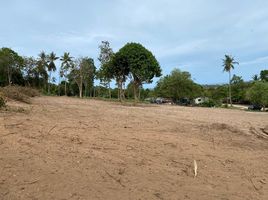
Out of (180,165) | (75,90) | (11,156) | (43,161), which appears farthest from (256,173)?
(75,90)

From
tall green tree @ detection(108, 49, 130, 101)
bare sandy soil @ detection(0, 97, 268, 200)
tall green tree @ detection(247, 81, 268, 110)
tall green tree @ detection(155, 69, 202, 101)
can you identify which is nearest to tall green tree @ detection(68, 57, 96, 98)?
tall green tree @ detection(155, 69, 202, 101)

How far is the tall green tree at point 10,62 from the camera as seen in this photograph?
57.8m

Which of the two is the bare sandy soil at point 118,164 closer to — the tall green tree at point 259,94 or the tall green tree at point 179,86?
the tall green tree at point 179,86

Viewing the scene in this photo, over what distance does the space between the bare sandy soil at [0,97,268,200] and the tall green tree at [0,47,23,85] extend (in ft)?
172

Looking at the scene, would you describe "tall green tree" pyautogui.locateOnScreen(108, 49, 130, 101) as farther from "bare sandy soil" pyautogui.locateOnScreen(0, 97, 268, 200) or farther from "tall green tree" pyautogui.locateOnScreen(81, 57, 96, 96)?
"tall green tree" pyautogui.locateOnScreen(81, 57, 96, 96)

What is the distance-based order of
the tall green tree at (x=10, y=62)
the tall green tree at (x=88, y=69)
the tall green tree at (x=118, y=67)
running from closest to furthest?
1. the tall green tree at (x=118, y=67)
2. the tall green tree at (x=10, y=62)
3. the tall green tree at (x=88, y=69)

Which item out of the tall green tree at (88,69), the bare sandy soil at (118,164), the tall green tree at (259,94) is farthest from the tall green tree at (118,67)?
the tall green tree at (259,94)

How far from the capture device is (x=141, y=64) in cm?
3094

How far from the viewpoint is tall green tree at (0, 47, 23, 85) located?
190ft

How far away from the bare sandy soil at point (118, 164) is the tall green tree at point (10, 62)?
172 feet

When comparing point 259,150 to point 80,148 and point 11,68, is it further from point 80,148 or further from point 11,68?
point 11,68

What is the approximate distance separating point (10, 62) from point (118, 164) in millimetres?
57608

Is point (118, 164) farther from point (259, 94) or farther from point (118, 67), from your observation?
point (259, 94)

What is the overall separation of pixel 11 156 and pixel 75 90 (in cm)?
7703
